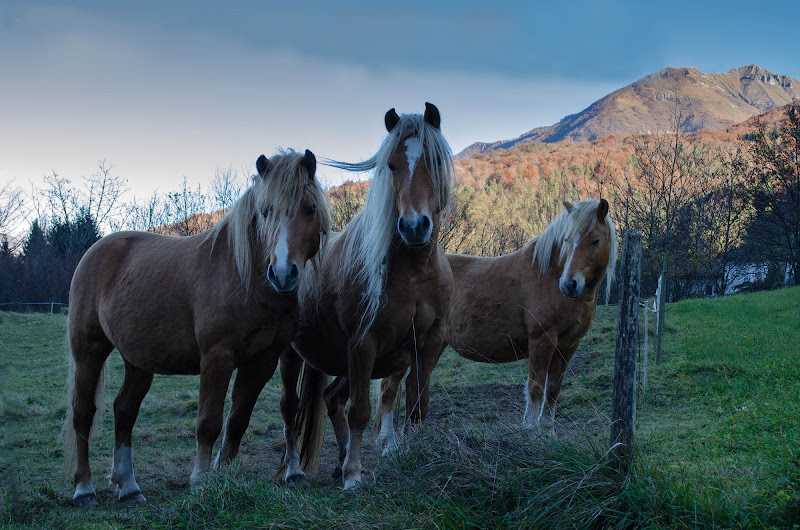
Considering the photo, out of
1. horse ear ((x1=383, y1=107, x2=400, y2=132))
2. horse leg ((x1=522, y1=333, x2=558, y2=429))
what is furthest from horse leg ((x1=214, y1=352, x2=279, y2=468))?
horse leg ((x1=522, y1=333, x2=558, y2=429))

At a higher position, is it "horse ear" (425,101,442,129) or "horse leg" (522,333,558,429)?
"horse ear" (425,101,442,129)

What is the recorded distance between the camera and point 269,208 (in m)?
3.83

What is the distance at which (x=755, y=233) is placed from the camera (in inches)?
1147

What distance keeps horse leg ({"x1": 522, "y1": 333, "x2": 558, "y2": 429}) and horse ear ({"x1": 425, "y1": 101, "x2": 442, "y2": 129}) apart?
2953mm

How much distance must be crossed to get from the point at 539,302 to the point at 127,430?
14.2ft

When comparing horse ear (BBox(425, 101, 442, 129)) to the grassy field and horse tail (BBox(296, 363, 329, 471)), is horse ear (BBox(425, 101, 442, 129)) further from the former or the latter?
horse tail (BBox(296, 363, 329, 471))

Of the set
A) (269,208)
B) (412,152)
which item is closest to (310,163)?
(269,208)

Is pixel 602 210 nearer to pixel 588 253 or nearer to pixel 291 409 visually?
pixel 588 253

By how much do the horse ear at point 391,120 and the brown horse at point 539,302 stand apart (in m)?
2.61

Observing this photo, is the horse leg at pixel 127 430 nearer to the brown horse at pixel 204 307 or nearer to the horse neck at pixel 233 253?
the brown horse at pixel 204 307

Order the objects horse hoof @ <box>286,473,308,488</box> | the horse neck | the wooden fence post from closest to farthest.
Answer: the wooden fence post, the horse neck, horse hoof @ <box>286,473,308,488</box>

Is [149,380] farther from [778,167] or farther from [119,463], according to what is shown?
[778,167]

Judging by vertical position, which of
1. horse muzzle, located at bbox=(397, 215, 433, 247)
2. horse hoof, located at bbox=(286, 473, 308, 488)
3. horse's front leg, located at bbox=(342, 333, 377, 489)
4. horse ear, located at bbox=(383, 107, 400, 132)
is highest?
horse ear, located at bbox=(383, 107, 400, 132)

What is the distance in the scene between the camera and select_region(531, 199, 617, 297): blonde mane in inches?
233
